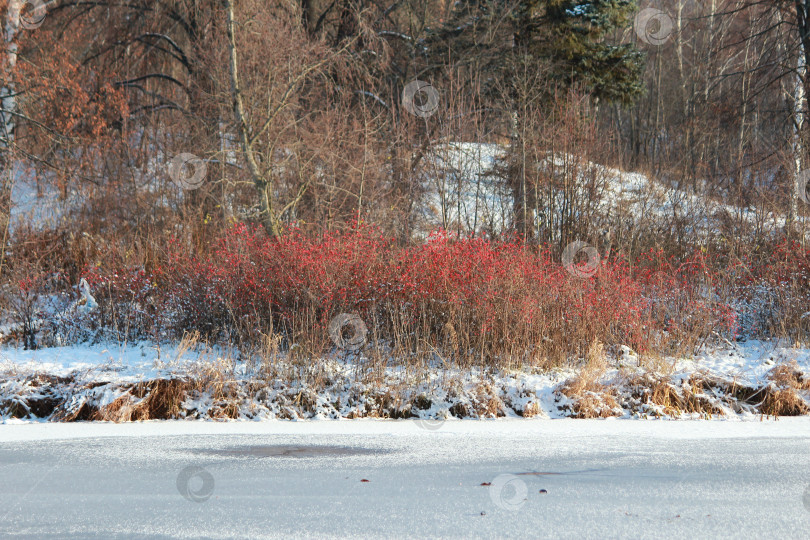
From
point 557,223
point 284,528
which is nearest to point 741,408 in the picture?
point 284,528

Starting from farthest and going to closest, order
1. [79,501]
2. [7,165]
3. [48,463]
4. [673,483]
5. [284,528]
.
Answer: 1. [7,165]
2. [48,463]
3. [673,483]
4. [79,501]
5. [284,528]

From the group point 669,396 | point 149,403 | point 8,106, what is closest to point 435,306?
point 669,396

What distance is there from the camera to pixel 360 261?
8391 millimetres

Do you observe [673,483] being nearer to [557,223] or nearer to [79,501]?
[79,501]

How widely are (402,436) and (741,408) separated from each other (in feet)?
10.5
